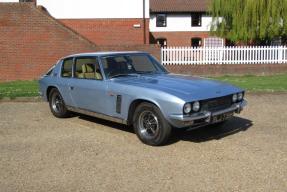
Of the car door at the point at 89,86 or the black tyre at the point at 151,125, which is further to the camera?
the car door at the point at 89,86

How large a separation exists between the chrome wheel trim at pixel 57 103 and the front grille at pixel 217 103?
142 inches

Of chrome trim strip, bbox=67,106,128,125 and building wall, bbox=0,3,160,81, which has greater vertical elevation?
building wall, bbox=0,3,160,81

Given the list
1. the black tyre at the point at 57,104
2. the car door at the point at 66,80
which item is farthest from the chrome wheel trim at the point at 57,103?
the car door at the point at 66,80

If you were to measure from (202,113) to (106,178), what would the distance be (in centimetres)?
195

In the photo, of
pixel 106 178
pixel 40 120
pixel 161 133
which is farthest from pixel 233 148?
pixel 40 120

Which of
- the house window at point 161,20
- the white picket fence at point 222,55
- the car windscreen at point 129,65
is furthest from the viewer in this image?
the house window at point 161,20

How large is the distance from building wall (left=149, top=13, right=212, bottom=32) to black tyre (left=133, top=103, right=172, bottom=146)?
124 feet

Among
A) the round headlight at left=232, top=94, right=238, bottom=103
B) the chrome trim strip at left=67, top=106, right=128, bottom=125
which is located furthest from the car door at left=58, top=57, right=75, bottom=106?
the round headlight at left=232, top=94, right=238, bottom=103

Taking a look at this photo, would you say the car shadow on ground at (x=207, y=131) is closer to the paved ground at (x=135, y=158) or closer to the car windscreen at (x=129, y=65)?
the paved ground at (x=135, y=158)

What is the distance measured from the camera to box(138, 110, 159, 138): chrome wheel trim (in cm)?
Result: 678

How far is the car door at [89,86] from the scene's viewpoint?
25.2ft

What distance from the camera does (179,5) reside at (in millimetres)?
44875

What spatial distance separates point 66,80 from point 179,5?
37649mm

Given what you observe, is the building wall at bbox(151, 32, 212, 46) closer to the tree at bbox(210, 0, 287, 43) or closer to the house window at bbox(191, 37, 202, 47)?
the house window at bbox(191, 37, 202, 47)
